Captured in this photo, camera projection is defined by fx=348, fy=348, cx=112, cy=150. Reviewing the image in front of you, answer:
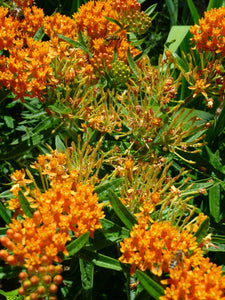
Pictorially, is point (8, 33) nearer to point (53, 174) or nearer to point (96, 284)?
point (53, 174)

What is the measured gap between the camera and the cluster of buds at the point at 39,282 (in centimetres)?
127

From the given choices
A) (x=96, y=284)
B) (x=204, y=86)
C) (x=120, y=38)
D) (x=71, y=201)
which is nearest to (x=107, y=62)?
(x=120, y=38)

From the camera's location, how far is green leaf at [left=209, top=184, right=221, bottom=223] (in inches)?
95.9

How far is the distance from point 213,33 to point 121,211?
1195 millimetres

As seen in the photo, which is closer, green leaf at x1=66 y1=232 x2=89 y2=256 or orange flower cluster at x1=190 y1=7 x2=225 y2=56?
green leaf at x1=66 y1=232 x2=89 y2=256

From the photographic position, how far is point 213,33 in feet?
6.65

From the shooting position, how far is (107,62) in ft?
7.14

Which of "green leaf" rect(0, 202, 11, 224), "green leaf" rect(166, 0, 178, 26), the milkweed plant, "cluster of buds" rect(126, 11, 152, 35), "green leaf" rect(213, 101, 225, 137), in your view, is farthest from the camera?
"green leaf" rect(166, 0, 178, 26)

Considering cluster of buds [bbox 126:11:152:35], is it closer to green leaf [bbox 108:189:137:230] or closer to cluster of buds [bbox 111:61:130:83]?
cluster of buds [bbox 111:61:130:83]

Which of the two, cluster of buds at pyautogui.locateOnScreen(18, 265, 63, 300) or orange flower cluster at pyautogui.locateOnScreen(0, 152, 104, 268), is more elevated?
orange flower cluster at pyautogui.locateOnScreen(0, 152, 104, 268)

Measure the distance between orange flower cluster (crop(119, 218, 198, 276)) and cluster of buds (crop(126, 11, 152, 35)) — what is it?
140cm

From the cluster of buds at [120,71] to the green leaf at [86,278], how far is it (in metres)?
1.13

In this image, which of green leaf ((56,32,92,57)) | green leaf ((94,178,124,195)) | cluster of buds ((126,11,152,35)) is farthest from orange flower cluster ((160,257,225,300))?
cluster of buds ((126,11,152,35))

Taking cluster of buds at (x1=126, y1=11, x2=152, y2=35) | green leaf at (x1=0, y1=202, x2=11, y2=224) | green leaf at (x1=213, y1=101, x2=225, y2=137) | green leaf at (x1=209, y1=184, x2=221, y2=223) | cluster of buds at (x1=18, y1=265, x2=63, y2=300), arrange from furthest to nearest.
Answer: green leaf at (x1=213, y1=101, x2=225, y2=137) < green leaf at (x1=209, y1=184, x2=221, y2=223) < cluster of buds at (x1=126, y1=11, x2=152, y2=35) < green leaf at (x1=0, y1=202, x2=11, y2=224) < cluster of buds at (x1=18, y1=265, x2=63, y2=300)
